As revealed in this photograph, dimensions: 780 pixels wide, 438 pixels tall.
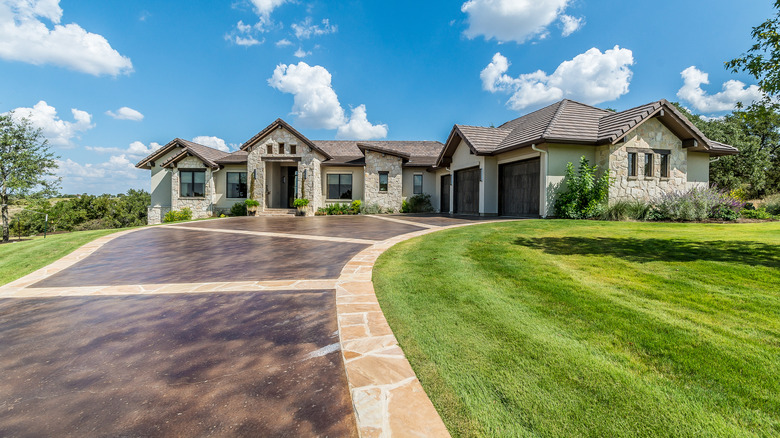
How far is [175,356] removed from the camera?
2418 millimetres

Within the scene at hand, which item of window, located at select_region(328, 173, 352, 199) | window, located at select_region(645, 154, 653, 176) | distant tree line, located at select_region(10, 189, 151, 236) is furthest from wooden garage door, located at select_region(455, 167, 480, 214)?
distant tree line, located at select_region(10, 189, 151, 236)

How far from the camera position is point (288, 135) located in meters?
19.3

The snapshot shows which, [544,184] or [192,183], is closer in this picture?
[544,184]

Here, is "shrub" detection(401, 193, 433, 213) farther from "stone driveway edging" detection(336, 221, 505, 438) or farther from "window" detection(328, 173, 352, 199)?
"stone driveway edging" detection(336, 221, 505, 438)

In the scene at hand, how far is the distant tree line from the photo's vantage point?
2512cm

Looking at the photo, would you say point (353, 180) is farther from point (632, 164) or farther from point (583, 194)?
point (632, 164)

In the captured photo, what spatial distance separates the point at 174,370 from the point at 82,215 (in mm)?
35086

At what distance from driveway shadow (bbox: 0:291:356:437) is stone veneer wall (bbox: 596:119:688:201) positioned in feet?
45.5

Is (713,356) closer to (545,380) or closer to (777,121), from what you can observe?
(545,380)

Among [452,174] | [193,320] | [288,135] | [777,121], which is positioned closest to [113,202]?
[288,135]

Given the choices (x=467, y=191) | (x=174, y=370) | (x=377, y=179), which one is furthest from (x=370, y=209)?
(x=174, y=370)

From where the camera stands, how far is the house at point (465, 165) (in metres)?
12.8

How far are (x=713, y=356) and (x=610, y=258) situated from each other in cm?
332

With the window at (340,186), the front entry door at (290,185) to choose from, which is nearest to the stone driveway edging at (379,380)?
the window at (340,186)
